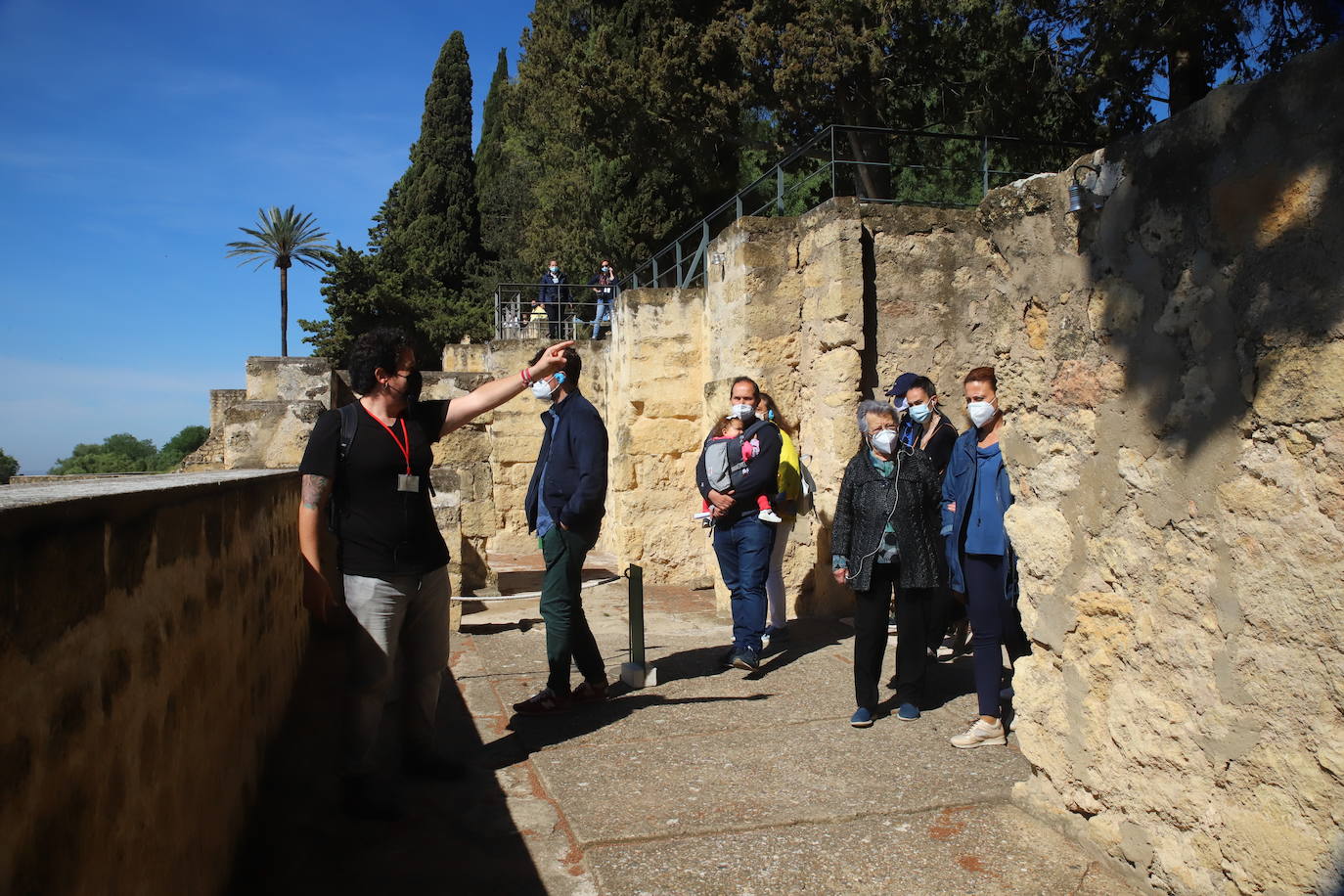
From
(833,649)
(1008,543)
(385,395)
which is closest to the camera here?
(385,395)

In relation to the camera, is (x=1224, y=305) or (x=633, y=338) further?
(x=633, y=338)

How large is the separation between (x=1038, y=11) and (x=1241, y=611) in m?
13.7

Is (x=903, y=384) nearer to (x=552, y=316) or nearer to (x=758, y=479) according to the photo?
(x=758, y=479)

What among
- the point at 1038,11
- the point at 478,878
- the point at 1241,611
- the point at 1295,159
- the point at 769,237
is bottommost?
the point at 478,878

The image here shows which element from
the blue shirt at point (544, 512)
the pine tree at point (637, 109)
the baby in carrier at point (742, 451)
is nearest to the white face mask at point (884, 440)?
the baby in carrier at point (742, 451)

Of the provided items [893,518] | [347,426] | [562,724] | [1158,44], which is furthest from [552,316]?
[347,426]

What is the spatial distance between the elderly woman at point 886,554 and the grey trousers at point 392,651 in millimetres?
1873

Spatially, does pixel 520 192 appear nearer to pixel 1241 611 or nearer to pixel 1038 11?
pixel 1038 11

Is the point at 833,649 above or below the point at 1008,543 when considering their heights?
below

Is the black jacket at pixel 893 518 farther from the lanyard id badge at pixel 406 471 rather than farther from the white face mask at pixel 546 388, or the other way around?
the lanyard id badge at pixel 406 471

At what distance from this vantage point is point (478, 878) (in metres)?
3.18

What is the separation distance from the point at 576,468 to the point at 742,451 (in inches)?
56.6

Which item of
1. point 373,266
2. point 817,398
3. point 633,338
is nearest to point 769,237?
point 817,398

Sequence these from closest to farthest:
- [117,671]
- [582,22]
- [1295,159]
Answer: [117,671] < [1295,159] < [582,22]
